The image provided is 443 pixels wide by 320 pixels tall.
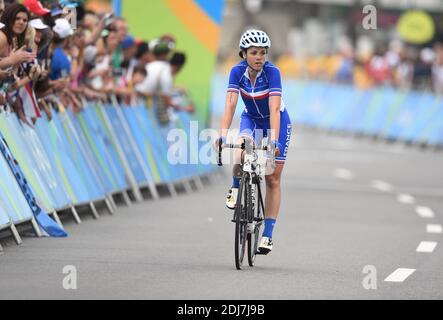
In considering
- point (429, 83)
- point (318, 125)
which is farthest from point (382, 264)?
point (318, 125)

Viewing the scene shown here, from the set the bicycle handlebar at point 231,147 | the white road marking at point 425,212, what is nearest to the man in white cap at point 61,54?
the bicycle handlebar at point 231,147

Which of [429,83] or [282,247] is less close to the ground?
[282,247]

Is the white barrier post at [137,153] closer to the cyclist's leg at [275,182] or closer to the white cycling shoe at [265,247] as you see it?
the cyclist's leg at [275,182]

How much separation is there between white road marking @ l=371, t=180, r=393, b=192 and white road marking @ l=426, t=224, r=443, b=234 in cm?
545

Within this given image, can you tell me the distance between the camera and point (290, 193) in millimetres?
20781

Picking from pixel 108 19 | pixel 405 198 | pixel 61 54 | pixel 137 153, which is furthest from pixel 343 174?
pixel 61 54

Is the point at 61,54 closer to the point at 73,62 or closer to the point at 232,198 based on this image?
the point at 73,62

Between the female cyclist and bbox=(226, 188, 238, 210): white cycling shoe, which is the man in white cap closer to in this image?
the female cyclist

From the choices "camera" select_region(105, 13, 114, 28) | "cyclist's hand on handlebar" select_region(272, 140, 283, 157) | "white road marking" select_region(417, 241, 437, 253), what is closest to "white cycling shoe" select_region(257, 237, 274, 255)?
"cyclist's hand on handlebar" select_region(272, 140, 283, 157)

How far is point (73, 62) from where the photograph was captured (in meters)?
16.2

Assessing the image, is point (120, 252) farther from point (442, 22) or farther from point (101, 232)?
point (442, 22)

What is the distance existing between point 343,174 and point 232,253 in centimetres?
1280

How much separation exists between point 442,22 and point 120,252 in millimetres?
52385

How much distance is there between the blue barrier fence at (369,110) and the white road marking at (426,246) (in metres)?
19.5
